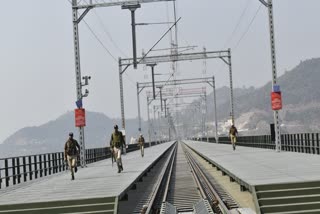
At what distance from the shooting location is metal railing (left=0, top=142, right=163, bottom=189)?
1019 inches

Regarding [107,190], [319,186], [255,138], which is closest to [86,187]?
[107,190]

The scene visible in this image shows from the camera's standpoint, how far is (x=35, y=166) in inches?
1162

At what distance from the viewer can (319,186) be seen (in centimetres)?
1503

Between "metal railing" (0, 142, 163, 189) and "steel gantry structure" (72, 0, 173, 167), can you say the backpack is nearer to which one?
"metal railing" (0, 142, 163, 189)

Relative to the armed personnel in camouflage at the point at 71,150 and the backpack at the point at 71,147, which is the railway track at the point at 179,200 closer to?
the armed personnel in camouflage at the point at 71,150

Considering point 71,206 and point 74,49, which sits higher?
point 74,49

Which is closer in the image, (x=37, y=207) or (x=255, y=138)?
(x=37, y=207)

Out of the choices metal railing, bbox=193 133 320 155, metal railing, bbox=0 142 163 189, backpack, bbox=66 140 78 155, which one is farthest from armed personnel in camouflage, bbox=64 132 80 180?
metal railing, bbox=193 133 320 155

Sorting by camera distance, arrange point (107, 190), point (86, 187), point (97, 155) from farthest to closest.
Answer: point (97, 155)
point (86, 187)
point (107, 190)

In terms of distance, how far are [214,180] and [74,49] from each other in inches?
459

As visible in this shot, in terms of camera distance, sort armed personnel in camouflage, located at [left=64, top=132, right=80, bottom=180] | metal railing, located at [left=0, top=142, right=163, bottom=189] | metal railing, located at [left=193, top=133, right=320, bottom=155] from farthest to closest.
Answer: metal railing, located at [left=193, top=133, right=320, bottom=155] → metal railing, located at [left=0, top=142, right=163, bottom=189] → armed personnel in camouflage, located at [left=64, top=132, right=80, bottom=180]

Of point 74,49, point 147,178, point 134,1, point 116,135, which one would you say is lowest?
point 147,178

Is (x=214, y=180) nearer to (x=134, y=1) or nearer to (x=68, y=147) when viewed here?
(x=68, y=147)

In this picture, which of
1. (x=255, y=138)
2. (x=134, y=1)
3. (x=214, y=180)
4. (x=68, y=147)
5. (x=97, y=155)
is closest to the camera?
(x=68, y=147)
